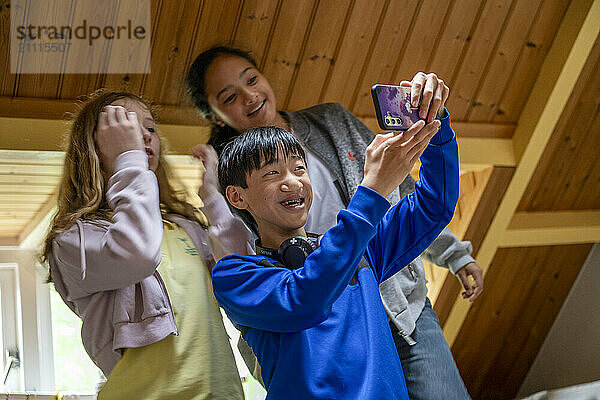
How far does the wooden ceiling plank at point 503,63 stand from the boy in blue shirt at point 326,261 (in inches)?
41.1

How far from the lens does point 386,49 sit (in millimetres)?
1993

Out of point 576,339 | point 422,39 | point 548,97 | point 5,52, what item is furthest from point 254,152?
point 576,339

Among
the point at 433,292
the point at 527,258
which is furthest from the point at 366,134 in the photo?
the point at 527,258

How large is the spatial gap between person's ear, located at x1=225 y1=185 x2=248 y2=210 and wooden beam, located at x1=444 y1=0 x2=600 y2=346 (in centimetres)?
131

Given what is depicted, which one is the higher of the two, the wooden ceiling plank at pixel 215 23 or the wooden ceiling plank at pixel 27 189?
the wooden ceiling plank at pixel 215 23

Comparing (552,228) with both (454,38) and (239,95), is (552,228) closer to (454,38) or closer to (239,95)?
(454,38)

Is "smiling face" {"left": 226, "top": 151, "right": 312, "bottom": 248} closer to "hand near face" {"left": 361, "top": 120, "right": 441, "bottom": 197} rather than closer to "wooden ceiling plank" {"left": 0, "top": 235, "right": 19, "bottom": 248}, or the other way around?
"hand near face" {"left": 361, "top": 120, "right": 441, "bottom": 197}

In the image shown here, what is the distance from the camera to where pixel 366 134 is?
165cm

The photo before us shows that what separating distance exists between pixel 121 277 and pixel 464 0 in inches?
51.4

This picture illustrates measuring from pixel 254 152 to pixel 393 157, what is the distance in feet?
0.81

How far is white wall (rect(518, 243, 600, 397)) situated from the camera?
272 centimetres

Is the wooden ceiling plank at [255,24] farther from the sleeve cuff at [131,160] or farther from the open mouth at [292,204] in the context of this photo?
the open mouth at [292,204]

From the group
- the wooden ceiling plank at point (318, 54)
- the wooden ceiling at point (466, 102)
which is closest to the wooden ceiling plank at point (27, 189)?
the wooden ceiling at point (466, 102)
